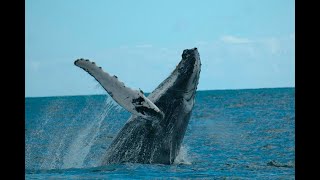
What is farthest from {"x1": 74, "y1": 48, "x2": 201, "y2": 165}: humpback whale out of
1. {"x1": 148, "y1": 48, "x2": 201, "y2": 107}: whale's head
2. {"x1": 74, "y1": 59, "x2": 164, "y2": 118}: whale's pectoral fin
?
{"x1": 74, "y1": 59, "x2": 164, "y2": 118}: whale's pectoral fin

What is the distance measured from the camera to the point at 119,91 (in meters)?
7.20

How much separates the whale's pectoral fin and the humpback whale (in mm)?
278

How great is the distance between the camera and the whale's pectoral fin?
7156 millimetres

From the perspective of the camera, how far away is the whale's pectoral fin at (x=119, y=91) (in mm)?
7156

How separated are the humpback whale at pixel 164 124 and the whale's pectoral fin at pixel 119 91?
278mm

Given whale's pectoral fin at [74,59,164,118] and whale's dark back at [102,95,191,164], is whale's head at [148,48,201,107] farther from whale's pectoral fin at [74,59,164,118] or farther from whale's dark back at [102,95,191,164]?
whale's pectoral fin at [74,59,164,118]

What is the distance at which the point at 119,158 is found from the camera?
313 inches

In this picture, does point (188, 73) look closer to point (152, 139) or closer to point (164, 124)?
point (164, 124)

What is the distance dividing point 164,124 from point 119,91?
96 cm

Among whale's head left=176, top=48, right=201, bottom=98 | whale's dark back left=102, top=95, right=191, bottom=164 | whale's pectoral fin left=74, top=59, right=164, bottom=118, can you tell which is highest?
whale's head left=176, top=48, right=201, bottom=98

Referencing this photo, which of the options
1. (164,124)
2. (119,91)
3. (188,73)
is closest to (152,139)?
(164,124)
